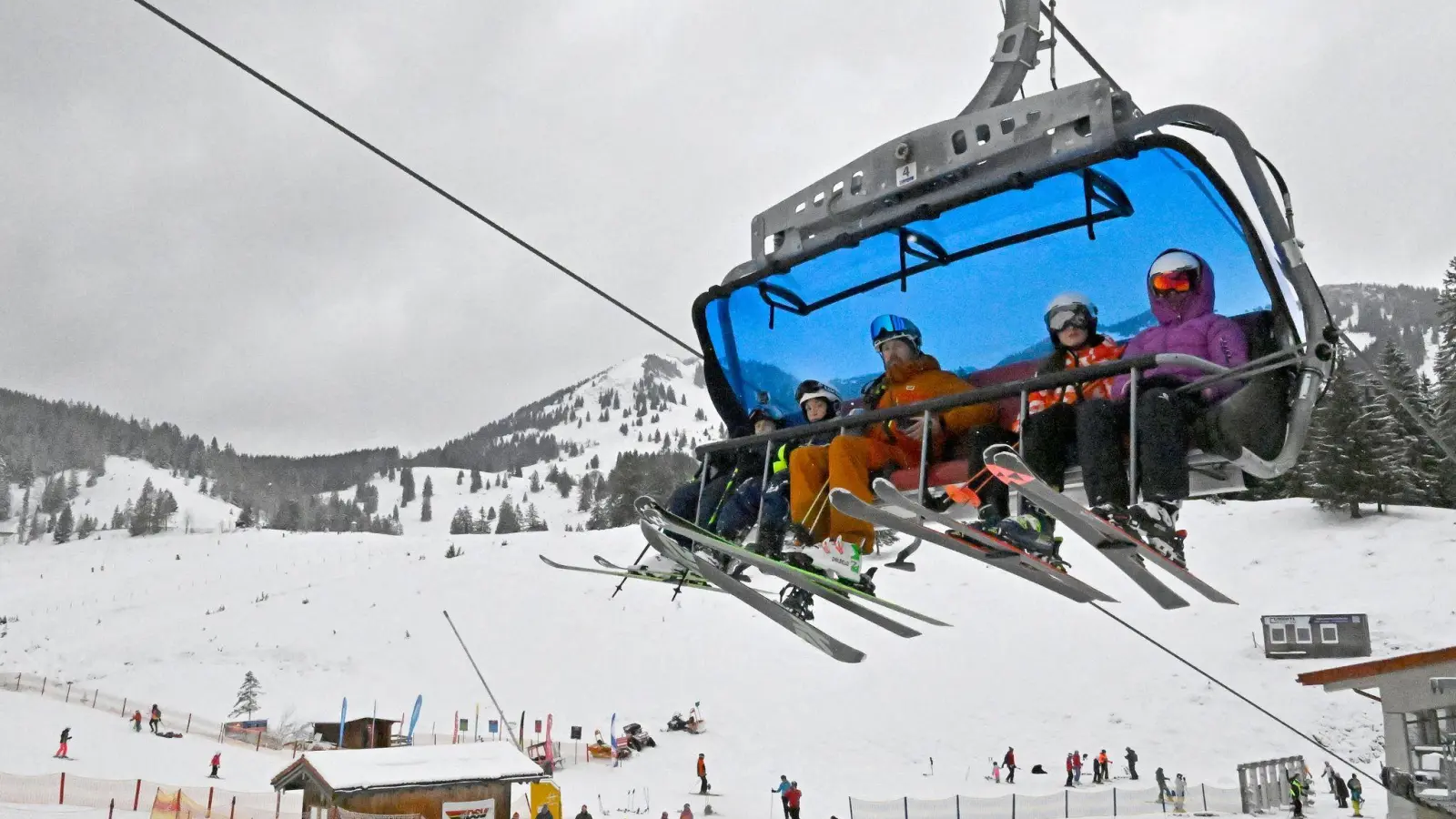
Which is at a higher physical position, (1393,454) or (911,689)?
(1393,454)

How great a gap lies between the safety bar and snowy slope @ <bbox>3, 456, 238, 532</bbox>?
6207 inches

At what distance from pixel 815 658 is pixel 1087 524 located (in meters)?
41.6

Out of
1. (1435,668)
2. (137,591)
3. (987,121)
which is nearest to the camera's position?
(987,121)

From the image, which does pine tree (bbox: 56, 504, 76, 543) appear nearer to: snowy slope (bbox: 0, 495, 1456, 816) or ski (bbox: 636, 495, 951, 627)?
snowy slope (bbox: 0, 495, 1456, 816)

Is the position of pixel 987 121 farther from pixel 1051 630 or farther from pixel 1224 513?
pixel 1224 513

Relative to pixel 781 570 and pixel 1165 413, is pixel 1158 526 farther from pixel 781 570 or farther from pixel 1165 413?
pixel 781 570

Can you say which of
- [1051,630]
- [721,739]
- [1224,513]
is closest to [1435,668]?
[721,739]

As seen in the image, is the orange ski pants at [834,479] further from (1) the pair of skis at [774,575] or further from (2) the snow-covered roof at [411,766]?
(2) the snow-covered roof at [411,766]

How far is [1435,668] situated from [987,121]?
588 inches

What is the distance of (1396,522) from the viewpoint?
46.3 meters

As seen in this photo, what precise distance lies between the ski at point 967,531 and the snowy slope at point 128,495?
6254 inches

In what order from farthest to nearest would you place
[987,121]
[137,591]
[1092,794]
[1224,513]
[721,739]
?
[137,591] < [1224,513] < [721,739] < [1092,794] < [987,121]

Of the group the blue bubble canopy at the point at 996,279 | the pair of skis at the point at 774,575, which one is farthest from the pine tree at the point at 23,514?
the pair of skis at the point at 774,575

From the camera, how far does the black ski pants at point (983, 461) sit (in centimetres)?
584
